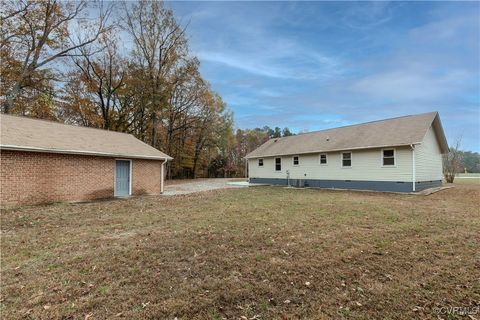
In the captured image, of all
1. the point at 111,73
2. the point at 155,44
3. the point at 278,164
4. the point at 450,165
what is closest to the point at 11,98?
the point at 111,73

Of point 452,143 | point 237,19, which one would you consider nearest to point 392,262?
point 237,19

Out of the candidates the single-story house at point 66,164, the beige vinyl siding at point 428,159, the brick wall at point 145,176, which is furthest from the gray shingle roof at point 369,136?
the single-story house at point 66,164

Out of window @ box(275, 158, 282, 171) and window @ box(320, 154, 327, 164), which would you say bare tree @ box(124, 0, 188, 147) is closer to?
window @ box(275, 158, 282, 171)

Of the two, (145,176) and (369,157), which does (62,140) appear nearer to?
(145,176)

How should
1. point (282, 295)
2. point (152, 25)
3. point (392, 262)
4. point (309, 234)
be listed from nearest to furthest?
point (282, 295) → point (392, 262) → point (309, 234) → point (152, 25)

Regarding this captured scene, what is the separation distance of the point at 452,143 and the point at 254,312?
3426 cm

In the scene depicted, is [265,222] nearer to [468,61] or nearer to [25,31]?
[468,61]

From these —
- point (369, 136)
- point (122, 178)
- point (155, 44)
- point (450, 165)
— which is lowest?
point (122, 178)

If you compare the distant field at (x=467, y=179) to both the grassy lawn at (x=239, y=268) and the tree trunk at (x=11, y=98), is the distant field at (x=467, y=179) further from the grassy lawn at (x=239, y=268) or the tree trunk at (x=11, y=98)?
the tree trunk at (x=11, y=98)

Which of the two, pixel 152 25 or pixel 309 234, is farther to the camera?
pixel 152 25

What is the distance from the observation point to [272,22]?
488 inches

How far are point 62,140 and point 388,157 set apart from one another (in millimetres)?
17508

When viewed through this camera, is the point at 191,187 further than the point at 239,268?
Yes

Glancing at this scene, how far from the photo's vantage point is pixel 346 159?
16531 mm
